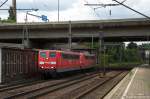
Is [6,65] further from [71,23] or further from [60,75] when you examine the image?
[71,23]

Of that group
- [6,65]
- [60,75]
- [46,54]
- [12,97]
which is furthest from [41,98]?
[60,75]

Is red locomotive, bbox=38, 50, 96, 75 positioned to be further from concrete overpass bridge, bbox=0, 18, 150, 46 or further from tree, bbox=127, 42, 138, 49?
tree, bbox=127, 42, 138, 49

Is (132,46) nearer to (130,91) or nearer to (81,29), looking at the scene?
(81,29)

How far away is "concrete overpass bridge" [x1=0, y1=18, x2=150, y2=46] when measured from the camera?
64.6m

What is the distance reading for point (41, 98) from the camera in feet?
71.2

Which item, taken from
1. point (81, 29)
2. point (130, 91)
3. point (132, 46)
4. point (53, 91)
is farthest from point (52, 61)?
point (132, 46)

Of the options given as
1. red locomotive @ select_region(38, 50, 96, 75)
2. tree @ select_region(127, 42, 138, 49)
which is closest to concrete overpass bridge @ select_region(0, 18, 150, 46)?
red locomotive @ select_region(38, 50, 96, 75)

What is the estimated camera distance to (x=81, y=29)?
225 feet

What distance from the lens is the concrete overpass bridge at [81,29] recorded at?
6462 cm

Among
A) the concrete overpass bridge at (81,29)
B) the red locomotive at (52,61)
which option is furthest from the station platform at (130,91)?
the concrete overpass bridge at (81,29)

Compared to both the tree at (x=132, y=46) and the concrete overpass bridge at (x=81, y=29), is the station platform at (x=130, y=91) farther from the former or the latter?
the tree at (x=132, y=46)

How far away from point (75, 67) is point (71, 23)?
18.8m

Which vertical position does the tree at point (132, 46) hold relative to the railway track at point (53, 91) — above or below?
above

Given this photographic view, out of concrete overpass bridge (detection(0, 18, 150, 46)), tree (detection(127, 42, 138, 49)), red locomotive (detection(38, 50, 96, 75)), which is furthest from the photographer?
tree (detection(127, 42, 138, 49))
